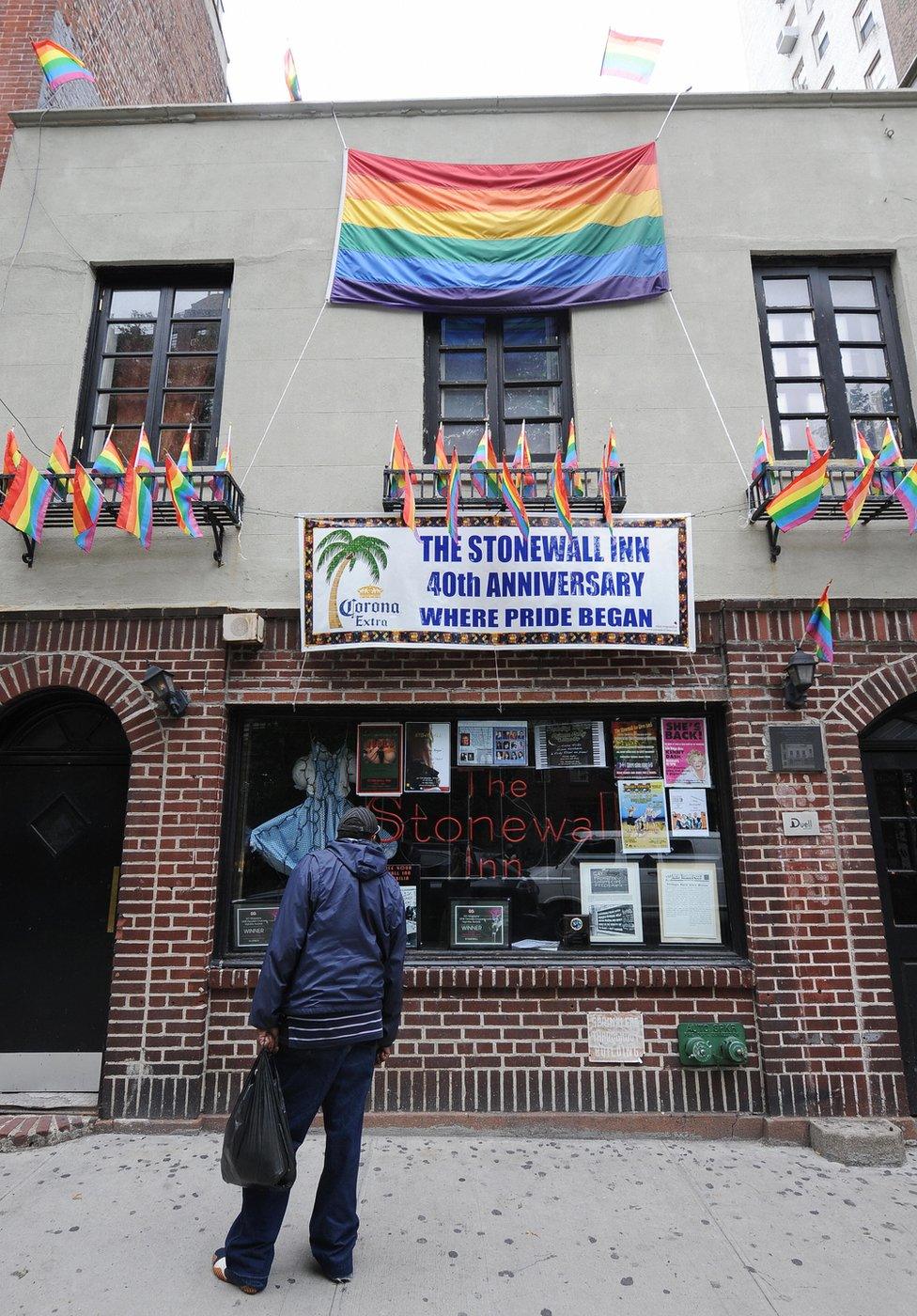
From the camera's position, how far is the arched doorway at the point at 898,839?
17.1 ft

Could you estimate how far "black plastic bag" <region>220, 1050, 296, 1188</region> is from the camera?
3033 millimetres

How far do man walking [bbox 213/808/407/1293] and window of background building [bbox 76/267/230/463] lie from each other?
13.1 feet

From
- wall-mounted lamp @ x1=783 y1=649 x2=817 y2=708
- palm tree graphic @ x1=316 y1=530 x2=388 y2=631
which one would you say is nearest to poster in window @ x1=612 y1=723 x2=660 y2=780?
wall-mounted lamp @ x1=783 y1=649 x2=817 y2=708

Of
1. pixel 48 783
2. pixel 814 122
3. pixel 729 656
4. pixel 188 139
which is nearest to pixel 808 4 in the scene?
pixel 814 122

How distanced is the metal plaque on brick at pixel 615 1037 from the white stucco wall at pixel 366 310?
2.99 metres

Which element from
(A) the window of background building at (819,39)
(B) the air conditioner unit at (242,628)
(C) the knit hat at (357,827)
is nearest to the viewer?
(C) the knit hat at (357,827)

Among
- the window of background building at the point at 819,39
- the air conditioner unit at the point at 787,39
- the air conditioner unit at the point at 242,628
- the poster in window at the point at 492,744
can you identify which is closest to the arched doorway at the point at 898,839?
the poster in window at the point at 492,744

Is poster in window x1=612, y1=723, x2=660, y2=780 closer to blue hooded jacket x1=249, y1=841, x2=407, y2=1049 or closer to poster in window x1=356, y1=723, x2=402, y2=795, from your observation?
poster in window x1=356, y1=723, x2=402, y2=795

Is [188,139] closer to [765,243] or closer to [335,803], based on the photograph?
[765,243]

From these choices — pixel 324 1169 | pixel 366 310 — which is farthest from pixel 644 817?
pixel 366 310

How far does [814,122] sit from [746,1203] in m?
7.82

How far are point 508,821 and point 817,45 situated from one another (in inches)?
1456

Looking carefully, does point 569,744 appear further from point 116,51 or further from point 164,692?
point 116,51

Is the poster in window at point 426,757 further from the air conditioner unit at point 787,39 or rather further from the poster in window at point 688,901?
the air conditioner unit at point 787,39
